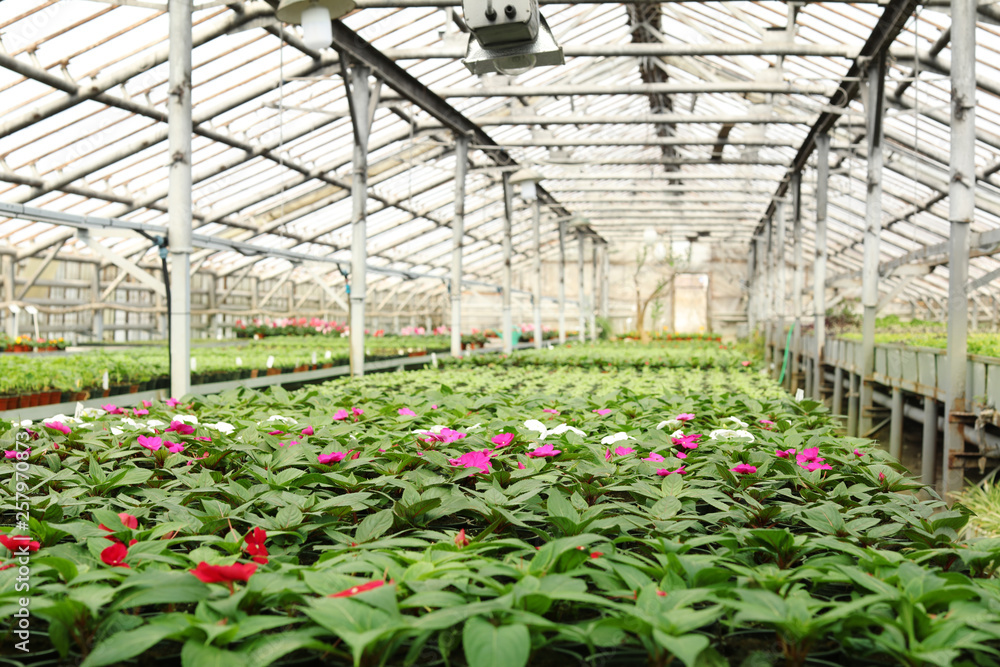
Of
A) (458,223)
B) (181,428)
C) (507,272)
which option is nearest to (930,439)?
(181,428)

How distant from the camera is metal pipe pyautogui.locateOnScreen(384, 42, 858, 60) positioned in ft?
25.4

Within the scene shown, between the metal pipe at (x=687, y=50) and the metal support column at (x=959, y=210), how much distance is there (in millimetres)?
2517

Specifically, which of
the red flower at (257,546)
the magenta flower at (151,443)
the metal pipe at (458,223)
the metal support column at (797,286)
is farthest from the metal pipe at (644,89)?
the red flower at (257,546)

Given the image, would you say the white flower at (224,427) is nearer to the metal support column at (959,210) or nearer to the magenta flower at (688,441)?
the magenta flower at (688,441)

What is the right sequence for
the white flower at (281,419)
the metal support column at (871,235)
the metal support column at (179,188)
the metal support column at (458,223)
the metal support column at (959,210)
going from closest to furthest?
the white flower at (281,419) < the metal support column at (959,210) < the metal support column at (179,188) < the metal support column at (871,235) < the metal support column at (458,223)

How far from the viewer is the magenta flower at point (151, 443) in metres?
2.11

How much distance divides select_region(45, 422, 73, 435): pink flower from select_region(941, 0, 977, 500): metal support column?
5.31 m

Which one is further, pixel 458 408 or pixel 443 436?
pixel 458 408

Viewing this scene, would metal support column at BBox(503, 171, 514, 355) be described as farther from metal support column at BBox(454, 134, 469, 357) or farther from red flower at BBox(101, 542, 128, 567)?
red flower at BBox(101, 542, 128, 567)

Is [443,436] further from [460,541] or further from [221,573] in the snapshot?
[221,573]

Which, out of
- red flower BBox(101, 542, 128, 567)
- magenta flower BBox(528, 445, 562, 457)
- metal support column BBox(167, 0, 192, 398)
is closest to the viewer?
red flower BBox(101, 542, 128, 567)

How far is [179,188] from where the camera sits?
5613 millimetres

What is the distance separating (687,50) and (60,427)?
735 cm

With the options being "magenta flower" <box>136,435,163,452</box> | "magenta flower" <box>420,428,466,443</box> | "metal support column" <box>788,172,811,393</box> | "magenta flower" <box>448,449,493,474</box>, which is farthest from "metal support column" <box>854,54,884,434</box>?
"magenta flower" <box>136,435,163,452</box>
